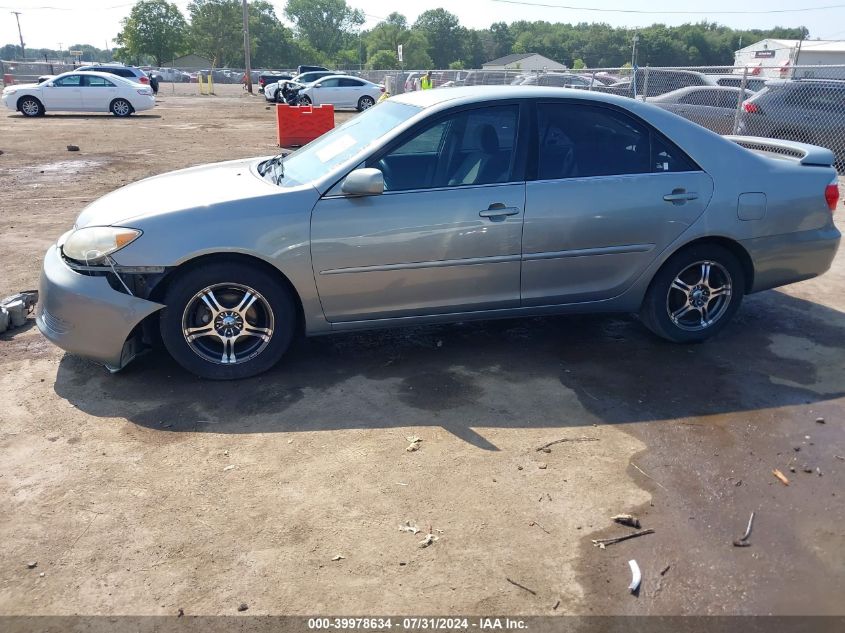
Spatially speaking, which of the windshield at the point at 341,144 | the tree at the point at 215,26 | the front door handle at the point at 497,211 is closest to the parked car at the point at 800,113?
the windshield at the point at 341,144

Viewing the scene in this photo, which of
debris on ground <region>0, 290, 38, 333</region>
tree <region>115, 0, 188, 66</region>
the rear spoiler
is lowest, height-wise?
debris on ground <region>0, 290, 38, 333</region>

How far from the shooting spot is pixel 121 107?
2372 cm

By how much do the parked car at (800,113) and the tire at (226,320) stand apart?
37.7 ft

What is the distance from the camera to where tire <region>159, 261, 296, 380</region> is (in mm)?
4148

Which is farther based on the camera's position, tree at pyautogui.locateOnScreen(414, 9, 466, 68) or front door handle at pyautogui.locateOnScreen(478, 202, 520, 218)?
tree at pyautogui.locateOnScreen(414, 9, 466, 68)

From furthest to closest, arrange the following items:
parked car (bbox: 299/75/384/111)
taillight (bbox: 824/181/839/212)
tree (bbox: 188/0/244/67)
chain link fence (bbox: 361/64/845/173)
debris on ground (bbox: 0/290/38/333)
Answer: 1. tree (bbox: 188/0/244/67)
2. parked car (bbox: 299/75/384/111)
3. chain link fence (bbox: 361/64/845/173)
4. debris on ground (bbox: 0/290/38/333)
5. taillight (bbox: 824/181/839/212)

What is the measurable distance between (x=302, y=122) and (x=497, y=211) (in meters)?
12.0

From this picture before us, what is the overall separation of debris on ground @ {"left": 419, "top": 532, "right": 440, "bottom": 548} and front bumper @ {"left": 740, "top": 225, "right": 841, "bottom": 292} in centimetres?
319

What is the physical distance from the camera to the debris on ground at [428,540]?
2.95 metres

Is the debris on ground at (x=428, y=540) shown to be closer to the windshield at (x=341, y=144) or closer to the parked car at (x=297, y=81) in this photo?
the windshield at (x=341, y=144)

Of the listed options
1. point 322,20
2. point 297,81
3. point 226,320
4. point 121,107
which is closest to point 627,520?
point 226,320

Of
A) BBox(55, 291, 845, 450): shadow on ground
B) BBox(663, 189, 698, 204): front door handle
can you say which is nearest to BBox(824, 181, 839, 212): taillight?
BBox(55, 291, 845, 450): shadow on ground

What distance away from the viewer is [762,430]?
390 centimetres

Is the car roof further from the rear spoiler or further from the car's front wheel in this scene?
the car's front wheel
